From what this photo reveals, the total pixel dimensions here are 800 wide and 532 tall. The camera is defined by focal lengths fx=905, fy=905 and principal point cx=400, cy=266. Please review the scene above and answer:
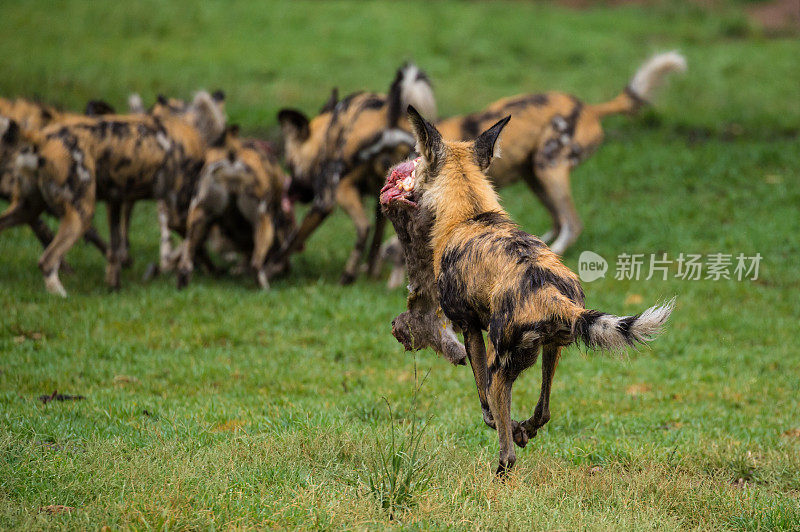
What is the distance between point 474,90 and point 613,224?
6.19 metres

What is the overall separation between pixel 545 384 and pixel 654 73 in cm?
834

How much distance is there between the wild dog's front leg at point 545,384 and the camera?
4.53 metres

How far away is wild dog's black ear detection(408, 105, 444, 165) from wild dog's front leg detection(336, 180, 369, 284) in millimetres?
5661

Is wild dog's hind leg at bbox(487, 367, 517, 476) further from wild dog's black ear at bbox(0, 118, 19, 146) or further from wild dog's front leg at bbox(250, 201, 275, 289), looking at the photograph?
wild dog's black ear at bbox(0, 118, 19, 146)

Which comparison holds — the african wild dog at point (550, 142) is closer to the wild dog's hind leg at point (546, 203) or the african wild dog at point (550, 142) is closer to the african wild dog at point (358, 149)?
the wild dog's hind leg at point (546, 203)

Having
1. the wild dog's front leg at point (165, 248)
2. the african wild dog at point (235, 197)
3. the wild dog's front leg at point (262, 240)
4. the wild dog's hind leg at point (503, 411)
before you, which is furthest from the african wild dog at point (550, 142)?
the wild dog's hind leg at point (503, 411)

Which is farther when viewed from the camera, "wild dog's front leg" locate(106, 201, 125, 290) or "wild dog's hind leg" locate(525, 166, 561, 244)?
"wild dog's hind leg" locate(525, 166, 561, 244)

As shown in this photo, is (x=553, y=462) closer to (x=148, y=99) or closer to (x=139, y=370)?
(x=139, y=370)

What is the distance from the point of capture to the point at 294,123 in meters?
11.5

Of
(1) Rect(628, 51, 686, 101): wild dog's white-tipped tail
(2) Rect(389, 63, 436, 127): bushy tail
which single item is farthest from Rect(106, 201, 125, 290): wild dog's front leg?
(1) Rect(628, 51, 686, 101): wild dog's white-tipped tail

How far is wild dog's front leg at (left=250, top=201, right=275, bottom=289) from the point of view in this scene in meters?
10.3

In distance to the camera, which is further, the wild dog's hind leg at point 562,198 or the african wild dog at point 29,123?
the wild dog's hind leg at point 562,198

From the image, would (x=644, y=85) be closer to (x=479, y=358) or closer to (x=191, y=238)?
(x=191, y=238)

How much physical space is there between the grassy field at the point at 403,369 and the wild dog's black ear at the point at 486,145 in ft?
3.89
